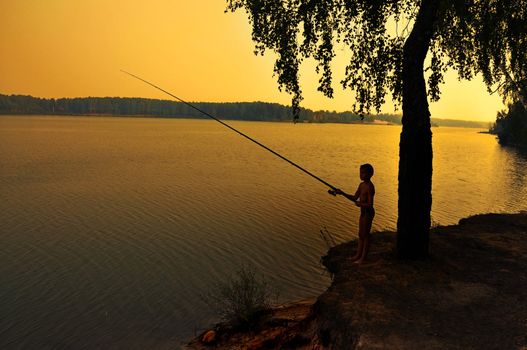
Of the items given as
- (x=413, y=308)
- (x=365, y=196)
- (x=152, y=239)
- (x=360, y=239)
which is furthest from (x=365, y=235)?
(x=152, y=239)

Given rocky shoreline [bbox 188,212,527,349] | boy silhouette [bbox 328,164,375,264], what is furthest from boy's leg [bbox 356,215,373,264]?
rocky shoreline [bbox 188,212,527,349]

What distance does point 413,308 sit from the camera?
683 centimetres

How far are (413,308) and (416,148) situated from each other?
3791 mm

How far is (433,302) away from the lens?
7.05m

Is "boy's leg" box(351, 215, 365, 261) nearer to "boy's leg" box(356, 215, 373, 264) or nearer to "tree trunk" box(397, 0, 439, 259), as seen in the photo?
"boy's leg" box(356, 215, 373, 264)

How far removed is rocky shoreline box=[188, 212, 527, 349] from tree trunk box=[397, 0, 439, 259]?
0.73 metres

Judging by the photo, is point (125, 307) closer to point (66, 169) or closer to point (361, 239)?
point (361, 239)

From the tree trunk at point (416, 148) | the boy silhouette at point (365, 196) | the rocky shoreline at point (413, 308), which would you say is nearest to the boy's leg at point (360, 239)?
the boy silhouette at point (365, 196)

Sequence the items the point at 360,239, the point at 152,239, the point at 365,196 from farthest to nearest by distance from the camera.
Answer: the point at 152,239
the point at 360,239
the point at 365,196

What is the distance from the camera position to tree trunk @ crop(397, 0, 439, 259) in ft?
29.8

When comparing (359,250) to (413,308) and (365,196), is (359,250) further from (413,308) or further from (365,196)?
(413,308)

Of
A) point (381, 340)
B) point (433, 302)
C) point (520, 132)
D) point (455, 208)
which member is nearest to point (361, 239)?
point (433, 302)

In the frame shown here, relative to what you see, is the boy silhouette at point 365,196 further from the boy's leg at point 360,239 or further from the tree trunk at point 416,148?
the tree trunk at point 416,148

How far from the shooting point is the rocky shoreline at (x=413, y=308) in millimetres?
5934
